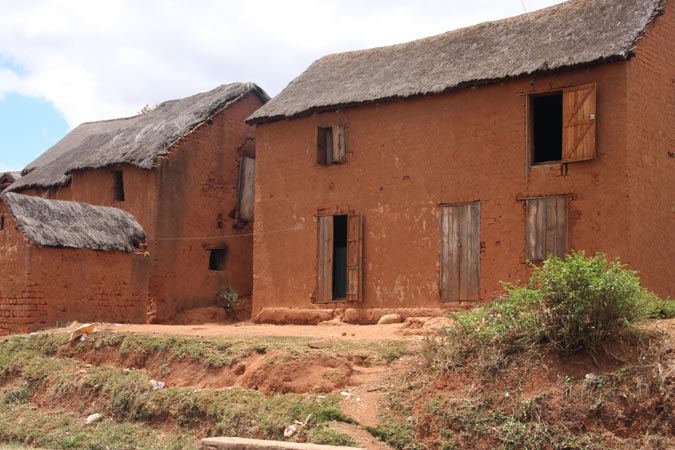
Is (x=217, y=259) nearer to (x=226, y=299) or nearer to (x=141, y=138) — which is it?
(x=226, y=299)

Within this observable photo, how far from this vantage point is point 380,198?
16.6 meters

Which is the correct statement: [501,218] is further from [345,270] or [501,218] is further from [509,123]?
[345,270]

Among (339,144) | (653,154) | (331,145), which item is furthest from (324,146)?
(653,154)

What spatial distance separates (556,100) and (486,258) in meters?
3.53

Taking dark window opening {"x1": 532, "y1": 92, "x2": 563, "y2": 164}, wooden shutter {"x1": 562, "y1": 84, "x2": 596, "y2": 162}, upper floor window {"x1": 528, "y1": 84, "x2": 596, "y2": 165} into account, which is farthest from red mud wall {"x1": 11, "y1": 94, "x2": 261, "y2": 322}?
wooden shutter {"x1": 562, "y1": 84, "x2": 596, "y2": 162}

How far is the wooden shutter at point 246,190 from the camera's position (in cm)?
2239

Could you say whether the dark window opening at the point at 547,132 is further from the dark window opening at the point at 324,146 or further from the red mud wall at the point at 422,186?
the dark window opening at the point at 324,146

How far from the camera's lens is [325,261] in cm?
1739

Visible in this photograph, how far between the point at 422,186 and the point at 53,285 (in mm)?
7613

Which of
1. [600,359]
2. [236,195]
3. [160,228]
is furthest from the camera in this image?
[236,195]

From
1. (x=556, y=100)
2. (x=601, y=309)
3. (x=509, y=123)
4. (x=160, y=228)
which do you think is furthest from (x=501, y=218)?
(x=160, y=228)

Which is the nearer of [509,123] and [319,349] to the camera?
[319,349]

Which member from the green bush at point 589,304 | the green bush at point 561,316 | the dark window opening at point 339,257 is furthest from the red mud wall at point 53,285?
the green bush at point 589,304

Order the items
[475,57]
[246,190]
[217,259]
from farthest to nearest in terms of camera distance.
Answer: [246,190]
[217,259]
[475,57]
